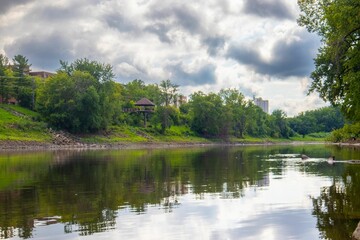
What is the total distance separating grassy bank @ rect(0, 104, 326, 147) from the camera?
93.8 m

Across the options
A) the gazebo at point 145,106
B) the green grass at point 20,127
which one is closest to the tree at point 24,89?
the green grass at point 20,127

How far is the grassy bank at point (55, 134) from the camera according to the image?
308 feet

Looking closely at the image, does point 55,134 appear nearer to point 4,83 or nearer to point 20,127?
point 20,127

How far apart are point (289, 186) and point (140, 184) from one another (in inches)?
405

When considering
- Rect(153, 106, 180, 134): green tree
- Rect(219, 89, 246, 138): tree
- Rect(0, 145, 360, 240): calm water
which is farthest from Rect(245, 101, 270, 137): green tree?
Rect(0, 145, 360, 240): calm water

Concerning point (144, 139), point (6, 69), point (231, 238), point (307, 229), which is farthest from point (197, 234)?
point (6, 69)

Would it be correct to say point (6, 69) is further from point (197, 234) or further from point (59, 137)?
point (197, 234)

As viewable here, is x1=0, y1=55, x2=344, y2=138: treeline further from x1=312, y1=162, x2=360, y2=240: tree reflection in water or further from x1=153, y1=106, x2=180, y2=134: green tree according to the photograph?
x1=312, y1=162, x2=360, y2=240: tree reflection in water

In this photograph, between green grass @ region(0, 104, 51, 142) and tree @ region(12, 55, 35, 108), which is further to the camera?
tree @ region(12, 55, 35, 108)

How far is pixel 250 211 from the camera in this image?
2019cm

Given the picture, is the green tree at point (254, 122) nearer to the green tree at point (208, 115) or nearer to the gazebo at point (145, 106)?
the green tree at point (208, 115)

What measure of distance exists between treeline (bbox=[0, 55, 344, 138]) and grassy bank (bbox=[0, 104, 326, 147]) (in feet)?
9.53

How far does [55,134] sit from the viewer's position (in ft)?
338

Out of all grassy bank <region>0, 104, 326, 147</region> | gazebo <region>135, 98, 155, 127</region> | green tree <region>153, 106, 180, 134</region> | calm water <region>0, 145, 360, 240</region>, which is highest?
gazebo <region>135, 98, 155, 127</region>
